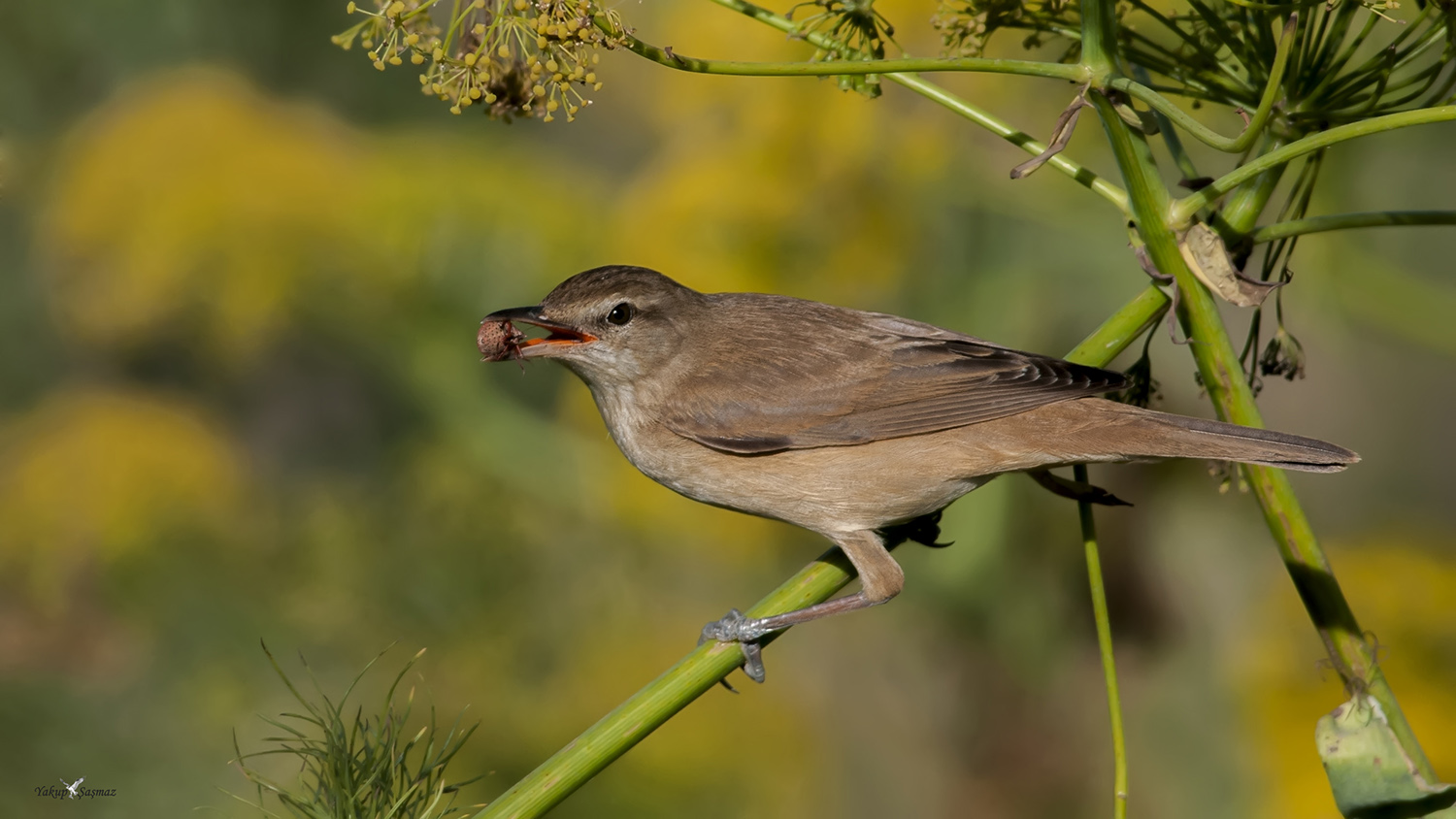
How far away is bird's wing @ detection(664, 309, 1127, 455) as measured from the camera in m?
3.22

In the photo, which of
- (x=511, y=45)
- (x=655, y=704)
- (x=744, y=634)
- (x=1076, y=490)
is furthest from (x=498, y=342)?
(x=1076, y=490)

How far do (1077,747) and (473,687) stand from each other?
208 centimetres

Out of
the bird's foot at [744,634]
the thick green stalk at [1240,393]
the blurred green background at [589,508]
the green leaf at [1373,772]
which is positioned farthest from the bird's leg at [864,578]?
the green leaf at [1373,772]

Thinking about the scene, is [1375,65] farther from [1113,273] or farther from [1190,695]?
[1190,695]

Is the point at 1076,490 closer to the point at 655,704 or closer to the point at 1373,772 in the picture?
the point at 1373,772

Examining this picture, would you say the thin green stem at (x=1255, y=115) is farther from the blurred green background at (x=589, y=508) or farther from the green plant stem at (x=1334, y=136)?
the blurred green background at (x=589, y=508)

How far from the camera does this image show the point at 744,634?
261 centimetres

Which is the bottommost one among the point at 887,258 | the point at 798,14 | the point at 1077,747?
the point at 1077,747

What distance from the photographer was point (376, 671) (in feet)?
13.0

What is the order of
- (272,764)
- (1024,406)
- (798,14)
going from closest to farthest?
1. (1024,406)
2. (272,764)
3. (798,14)

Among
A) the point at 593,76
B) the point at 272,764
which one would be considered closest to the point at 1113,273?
the point at 593,76

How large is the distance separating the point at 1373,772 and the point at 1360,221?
976 millimetres

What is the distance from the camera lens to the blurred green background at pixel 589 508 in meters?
3.80

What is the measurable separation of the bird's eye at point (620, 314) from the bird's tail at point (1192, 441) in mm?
1224
